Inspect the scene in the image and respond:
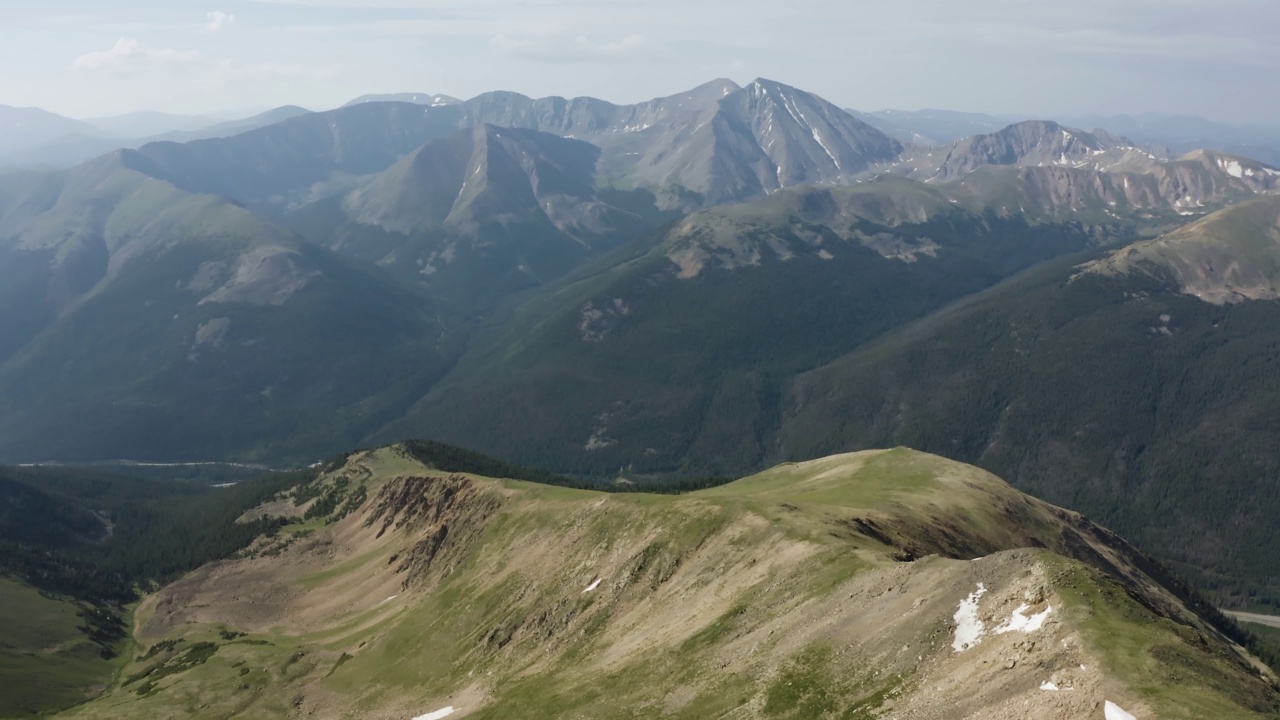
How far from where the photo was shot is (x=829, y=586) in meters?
99.0

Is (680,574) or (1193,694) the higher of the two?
(1193,694)

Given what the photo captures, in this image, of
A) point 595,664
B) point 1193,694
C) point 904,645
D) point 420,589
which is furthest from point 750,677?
point 420,589

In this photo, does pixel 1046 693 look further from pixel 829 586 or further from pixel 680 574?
pixel 680 574

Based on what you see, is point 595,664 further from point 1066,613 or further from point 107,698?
point 107,698

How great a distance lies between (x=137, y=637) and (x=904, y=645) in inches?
7305

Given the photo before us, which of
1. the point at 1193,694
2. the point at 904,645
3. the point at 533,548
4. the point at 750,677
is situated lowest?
the point at 533,548

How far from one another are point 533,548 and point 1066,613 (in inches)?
4115

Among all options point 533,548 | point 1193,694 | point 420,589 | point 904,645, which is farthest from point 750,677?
point 420,589

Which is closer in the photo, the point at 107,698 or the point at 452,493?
the point at 107,698

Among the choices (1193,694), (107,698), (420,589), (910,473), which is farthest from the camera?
(910,473)

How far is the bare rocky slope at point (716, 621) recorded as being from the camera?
6688 cm

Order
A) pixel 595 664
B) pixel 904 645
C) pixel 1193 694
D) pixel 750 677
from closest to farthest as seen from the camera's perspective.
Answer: pixel 1193 694
pixel 904 645
pixel 750 677
pixel 595 664

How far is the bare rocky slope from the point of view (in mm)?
66875

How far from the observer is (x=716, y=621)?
4060 inches
